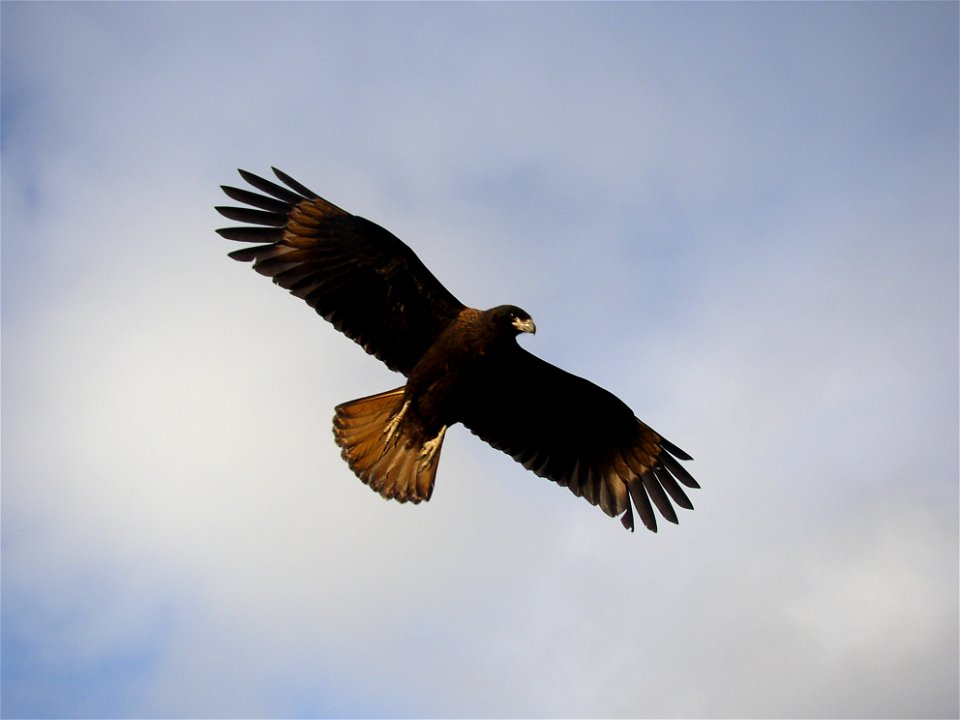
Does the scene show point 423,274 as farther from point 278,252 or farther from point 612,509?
point 612,509

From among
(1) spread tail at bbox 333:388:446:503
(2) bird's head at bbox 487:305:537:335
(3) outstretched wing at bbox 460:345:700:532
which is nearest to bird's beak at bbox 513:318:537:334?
(2) bird's head at bbox 487:305:537:335

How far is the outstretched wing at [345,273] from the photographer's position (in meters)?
8.64

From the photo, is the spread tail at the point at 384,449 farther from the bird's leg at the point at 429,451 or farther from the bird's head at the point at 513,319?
the bird's head at the point at 513,319

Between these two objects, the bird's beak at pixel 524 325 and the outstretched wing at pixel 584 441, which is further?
the outstretched wing at pixel 584 441

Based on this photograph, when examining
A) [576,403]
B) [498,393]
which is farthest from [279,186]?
[576,403]

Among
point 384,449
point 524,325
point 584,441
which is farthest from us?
point 584,441

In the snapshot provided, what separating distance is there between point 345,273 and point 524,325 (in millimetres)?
1795

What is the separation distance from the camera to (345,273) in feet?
28.8

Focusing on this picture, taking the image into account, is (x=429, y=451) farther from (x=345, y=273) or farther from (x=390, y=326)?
(x=345, y=273)

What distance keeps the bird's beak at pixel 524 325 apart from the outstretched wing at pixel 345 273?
68 cm

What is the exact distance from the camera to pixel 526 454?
982cm

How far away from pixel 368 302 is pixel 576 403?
2412 mm

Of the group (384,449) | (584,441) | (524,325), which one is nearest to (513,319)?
(524,325)

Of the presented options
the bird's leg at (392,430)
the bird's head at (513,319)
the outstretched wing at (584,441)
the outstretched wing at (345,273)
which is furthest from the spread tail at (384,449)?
the bird's head at (513,319)
